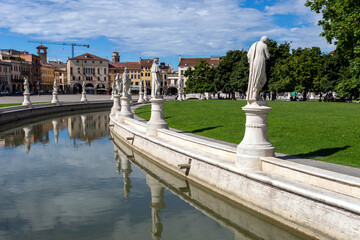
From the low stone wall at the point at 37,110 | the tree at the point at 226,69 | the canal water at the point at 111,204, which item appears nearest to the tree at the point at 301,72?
the tree at the point at 226,69

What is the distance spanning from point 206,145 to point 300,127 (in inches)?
256

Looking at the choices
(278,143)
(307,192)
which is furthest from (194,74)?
Result: (307,192)

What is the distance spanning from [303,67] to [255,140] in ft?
154

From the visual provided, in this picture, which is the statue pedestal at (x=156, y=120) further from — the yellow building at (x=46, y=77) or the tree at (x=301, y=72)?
the yellow building at (x=46, y=77)

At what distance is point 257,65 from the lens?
8789mm

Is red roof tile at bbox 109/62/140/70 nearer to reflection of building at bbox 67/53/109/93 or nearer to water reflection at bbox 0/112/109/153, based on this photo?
reflection of building at bbox 67/53/109/93

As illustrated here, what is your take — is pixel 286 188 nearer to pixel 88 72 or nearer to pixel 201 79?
pixel 201 79

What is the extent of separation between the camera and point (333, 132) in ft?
46.6

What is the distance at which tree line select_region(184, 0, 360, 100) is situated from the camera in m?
21.1

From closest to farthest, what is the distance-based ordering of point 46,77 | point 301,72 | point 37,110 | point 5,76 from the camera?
point 37,110 < point 301,72 < point 5,76 < point 46,77

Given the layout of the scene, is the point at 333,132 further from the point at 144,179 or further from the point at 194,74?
the point at 194,74

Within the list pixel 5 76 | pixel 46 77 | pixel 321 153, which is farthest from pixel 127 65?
pixel 321 153

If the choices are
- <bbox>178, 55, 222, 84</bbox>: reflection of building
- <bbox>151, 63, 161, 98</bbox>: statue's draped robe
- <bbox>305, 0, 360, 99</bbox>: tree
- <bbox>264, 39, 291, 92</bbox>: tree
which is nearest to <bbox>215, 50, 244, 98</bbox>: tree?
<bbox>264, 39, 291, 92</bbox>: tree

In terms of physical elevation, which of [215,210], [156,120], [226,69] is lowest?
[215,210]
